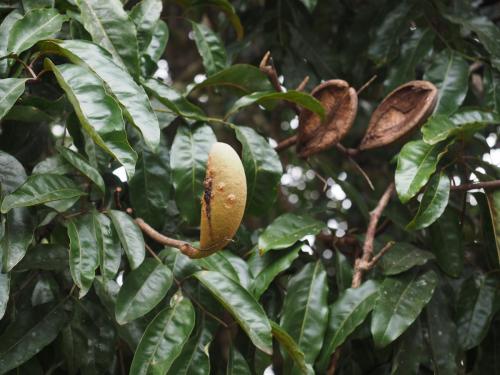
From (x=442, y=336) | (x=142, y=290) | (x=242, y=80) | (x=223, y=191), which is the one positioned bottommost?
(x=442, y=336)

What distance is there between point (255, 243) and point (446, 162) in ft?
1.18

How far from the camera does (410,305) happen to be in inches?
40.6

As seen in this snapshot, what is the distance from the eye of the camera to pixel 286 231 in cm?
111

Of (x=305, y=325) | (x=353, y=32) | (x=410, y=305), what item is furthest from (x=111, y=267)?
(x=353, y=32)

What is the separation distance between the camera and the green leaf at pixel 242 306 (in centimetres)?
89

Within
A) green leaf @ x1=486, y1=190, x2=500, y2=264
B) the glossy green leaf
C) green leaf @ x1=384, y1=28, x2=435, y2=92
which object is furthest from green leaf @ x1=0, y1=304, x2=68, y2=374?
green leaf @ x1=384, y1=28, x2=435, y2=92

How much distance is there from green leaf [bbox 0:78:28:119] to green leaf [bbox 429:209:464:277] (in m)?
→ 0.67

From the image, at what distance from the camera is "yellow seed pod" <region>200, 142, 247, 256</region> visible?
76cm

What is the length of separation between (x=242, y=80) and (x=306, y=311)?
0.40 meters

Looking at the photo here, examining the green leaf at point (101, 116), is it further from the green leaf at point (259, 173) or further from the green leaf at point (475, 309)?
the green leaf at point (475, 309)

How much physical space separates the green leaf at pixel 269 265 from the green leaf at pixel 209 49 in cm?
36

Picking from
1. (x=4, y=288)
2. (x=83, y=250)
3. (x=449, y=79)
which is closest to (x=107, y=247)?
(x=83, y=250)

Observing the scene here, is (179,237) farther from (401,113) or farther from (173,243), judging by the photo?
(401,113)

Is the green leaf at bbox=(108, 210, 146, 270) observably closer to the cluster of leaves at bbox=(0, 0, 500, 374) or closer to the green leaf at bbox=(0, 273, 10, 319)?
the cluster of leaves at bbox=(0, 0, 500, 374)
